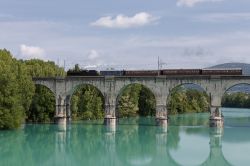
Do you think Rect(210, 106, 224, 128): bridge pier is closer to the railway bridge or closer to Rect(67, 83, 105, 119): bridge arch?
the railway bridge

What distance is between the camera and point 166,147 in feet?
144

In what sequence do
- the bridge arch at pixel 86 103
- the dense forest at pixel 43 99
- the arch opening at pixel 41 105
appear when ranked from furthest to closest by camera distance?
1. the bridge arch at pixel 86 103
2. the arch opening at pixel 41 105
3. the dense forest at pixel 43 99

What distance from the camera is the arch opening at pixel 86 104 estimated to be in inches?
2803

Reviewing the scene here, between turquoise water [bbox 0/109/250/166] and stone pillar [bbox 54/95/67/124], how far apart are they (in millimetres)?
1208

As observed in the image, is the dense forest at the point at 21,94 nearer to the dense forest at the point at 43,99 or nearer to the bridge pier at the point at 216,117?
the dense forest at the point at 43,99

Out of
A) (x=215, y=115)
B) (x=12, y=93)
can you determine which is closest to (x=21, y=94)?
(x=12, y=93)

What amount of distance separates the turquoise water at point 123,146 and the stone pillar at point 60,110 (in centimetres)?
121

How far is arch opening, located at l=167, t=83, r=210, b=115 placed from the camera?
92594mm

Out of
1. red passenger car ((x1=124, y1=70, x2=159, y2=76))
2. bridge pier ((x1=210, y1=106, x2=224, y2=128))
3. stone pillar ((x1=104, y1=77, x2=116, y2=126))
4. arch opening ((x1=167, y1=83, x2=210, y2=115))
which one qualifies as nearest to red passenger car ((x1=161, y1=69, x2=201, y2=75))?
red passenger car ((x1=124, y1=70, x2=159, y2=76))

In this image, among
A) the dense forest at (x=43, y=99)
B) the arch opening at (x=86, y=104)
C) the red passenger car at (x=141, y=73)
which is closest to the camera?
the dense forest at (x=43, y=99)

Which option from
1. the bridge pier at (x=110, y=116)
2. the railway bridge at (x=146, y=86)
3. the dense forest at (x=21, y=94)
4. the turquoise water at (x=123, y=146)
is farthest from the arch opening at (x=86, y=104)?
the bridge pier at (x=110, y=116)

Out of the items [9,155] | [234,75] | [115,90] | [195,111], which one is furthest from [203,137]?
[195,111]

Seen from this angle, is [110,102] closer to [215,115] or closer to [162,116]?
[162,116]

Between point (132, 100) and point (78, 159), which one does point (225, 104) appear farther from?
point (78, 159)
